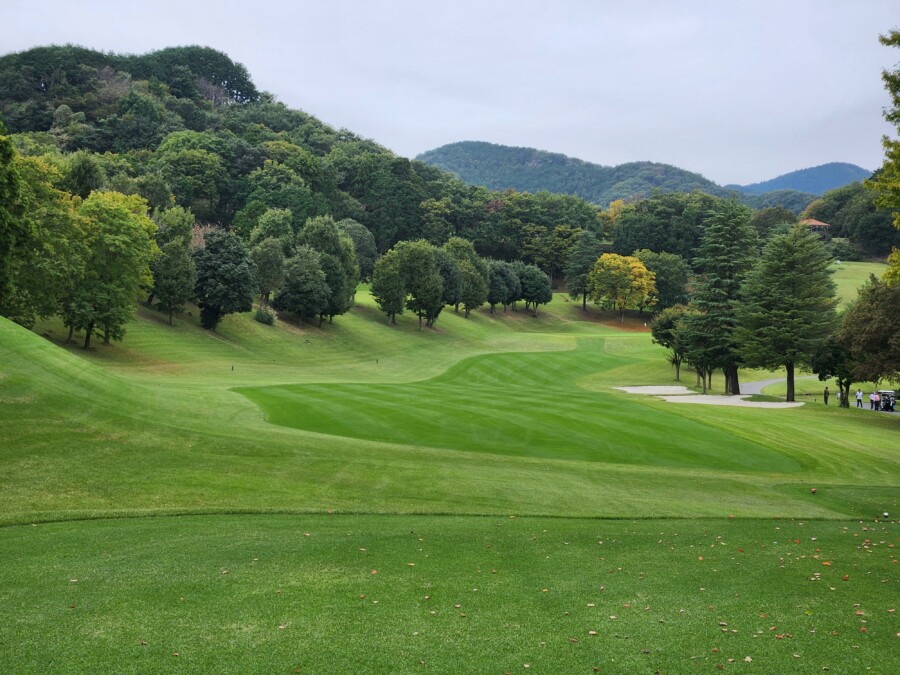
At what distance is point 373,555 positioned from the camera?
10.9m

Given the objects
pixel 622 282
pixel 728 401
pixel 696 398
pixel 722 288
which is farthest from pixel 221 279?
pixel 622 282

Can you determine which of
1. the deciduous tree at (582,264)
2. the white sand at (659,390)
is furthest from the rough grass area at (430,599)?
the deciduous tree at (582,264)

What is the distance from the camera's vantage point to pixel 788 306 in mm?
48094

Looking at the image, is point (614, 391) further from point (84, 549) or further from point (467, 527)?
point (84, 549)

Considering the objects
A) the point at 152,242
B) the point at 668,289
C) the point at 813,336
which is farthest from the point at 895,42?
the point at 668,289

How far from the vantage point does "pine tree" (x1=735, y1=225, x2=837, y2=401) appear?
47469 mm

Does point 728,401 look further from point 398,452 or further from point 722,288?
point 398,452

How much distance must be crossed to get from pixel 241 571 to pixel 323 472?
26.2 ft

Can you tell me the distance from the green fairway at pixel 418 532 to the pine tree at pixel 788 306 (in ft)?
58.0

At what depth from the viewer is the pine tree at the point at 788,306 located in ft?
156

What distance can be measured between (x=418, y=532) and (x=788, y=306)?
144ft

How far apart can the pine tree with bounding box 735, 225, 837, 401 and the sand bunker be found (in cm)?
333

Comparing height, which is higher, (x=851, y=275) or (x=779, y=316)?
(x=851, y=275)

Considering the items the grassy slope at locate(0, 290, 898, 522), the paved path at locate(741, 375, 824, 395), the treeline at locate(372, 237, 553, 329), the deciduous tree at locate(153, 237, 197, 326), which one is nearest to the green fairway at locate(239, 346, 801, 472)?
the grassy slope at locate(0, 290, 898, 522)
